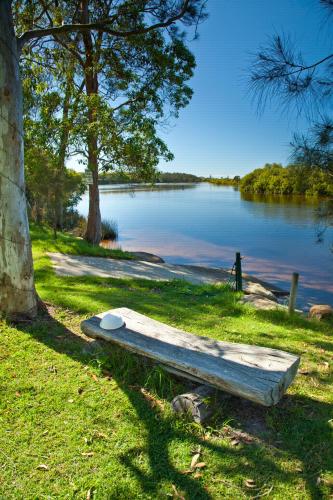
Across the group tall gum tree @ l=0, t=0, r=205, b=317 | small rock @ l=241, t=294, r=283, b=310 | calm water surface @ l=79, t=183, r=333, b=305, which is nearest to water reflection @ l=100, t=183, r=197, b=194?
calm water surface @ l=79, t=183, r=333, b=305

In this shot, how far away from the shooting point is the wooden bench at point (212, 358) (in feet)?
8.34

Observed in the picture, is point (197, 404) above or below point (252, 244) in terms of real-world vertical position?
above

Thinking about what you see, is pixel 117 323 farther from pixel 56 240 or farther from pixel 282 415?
pixel 56 240

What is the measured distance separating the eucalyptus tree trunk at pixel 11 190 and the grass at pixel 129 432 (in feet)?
1.34

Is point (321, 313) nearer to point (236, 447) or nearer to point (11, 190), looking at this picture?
point (236, 447)

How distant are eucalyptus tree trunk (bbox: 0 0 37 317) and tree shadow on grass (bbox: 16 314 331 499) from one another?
123 centimetres

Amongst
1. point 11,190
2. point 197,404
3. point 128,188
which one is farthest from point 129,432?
point 128,188

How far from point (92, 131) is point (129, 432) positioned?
9280 millimetres

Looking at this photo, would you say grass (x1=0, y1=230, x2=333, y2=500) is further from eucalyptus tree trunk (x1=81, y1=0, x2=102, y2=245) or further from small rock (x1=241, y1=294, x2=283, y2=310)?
eucalyptus tree trunk (x1=81, y1=0, x2=102, y2=245)

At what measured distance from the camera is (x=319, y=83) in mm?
3705

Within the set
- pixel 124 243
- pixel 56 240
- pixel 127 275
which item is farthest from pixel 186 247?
pixel 127 275

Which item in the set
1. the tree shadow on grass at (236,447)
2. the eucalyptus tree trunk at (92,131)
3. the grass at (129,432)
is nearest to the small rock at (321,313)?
the grass at (129,432)

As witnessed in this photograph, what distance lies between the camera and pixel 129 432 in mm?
2500

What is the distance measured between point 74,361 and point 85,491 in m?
1.47
